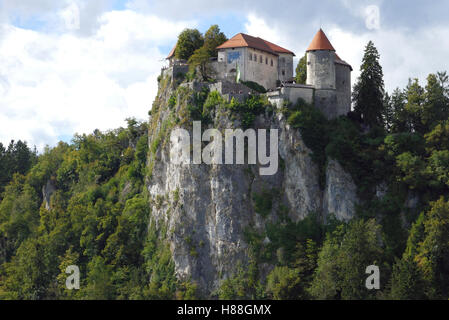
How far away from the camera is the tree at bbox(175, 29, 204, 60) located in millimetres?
84062

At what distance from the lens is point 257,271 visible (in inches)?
2827

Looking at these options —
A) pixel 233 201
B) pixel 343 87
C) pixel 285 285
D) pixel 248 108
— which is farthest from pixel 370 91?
pixel 285 285

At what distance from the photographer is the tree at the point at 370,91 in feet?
246

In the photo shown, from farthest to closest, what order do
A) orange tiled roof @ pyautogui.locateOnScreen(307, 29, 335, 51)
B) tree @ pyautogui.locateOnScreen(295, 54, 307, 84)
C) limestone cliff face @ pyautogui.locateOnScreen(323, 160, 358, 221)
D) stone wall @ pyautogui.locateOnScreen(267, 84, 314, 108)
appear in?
tree @ pyautogui.locateOnScreen(295, 54, 307, 84), orange tiled roof @ pyautogui.locateOnScreen(307, 29, 335, 51), stone wall @ pyautogui.locateOnScreen(267, 84, 314, 108), limestone cliff face @ pyautogui.locateOnScreen(323, 160, 358, 221)

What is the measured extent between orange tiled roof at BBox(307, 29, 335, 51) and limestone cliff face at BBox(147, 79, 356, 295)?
7.86 metres

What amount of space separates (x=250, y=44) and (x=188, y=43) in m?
8.44

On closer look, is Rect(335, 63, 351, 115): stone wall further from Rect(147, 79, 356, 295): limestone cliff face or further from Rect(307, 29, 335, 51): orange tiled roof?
Rect(147, 79, 356, 295): limestone cliff face

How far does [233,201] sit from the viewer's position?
73.8m

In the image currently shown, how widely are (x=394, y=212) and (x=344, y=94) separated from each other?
13.1m

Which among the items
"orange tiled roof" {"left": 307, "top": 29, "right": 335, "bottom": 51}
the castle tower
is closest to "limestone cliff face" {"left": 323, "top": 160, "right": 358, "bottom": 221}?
the castle tower

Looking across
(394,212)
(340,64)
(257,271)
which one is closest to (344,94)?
(340,64)

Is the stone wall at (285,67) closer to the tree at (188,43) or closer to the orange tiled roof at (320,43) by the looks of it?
the orange tiled roof at (320,43)

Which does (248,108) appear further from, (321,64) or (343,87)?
(343,87)

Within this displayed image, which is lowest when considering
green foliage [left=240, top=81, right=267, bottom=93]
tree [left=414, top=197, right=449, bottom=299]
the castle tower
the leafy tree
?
the leafy tree
